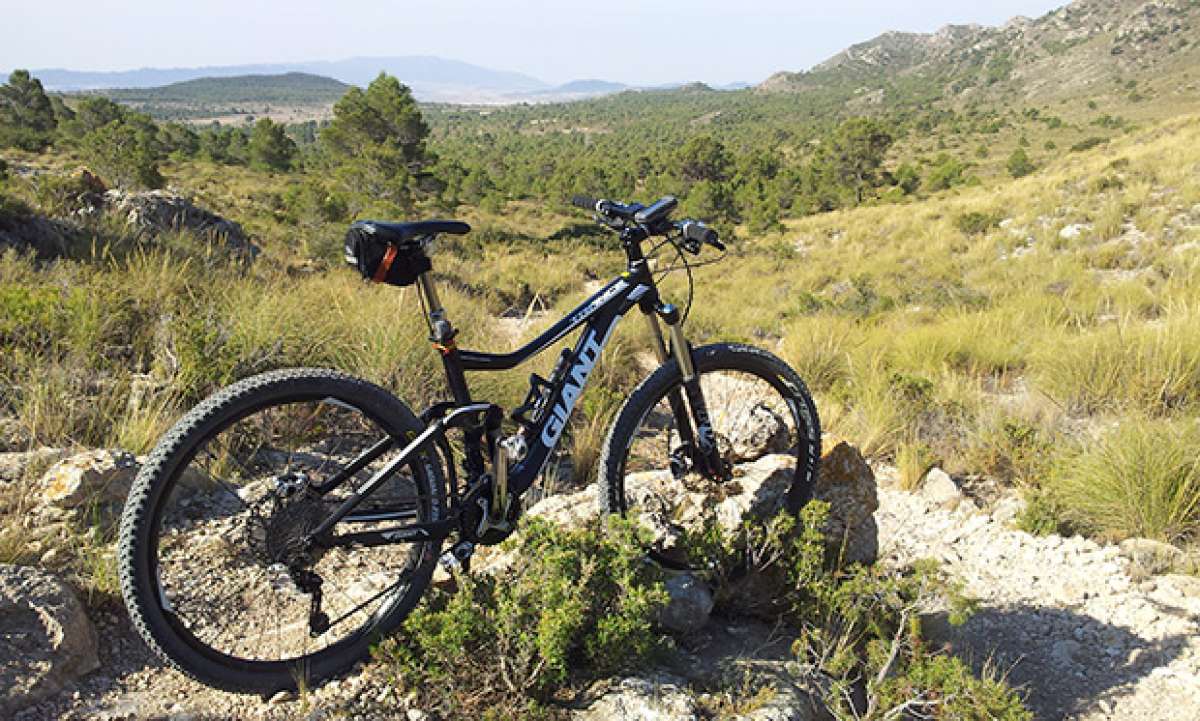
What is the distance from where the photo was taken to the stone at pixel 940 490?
13.9 feet

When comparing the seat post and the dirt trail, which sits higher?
the seat post

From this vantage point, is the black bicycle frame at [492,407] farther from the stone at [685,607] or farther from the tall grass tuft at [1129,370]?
the tall grass tuft at [1129,370]

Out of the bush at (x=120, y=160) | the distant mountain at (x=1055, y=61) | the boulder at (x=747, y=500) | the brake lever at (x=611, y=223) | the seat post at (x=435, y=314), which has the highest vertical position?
the distant mountain at (x=1055, y=61)

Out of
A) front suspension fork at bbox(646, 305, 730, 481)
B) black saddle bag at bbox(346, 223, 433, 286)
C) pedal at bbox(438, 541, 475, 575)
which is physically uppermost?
black saddle bag at bbox(346, 223, 433, 286)

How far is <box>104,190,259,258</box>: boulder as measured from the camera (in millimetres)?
8094

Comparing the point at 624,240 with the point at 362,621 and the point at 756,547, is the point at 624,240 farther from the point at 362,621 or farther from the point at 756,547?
the point at 362,621

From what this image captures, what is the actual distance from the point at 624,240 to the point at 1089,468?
120 inches

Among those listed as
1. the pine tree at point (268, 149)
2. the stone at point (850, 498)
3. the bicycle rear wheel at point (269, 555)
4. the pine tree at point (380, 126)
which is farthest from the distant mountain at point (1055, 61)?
the bicycle rear wheel at point (269, 555)

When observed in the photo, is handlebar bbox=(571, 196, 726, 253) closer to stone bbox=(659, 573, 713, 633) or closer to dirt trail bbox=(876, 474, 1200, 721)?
stone bbox=(659, 573, 713, 633)

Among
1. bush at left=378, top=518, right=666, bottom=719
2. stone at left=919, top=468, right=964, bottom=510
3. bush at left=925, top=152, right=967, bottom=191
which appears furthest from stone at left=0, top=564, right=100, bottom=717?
bush at left=925, top=152, right=967, bottom=191

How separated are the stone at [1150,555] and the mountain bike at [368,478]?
181 cm

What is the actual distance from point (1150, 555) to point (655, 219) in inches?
120

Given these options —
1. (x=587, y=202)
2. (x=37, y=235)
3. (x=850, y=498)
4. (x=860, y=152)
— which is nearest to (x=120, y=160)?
(x=37, y=235)

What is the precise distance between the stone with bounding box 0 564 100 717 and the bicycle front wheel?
1.76m
